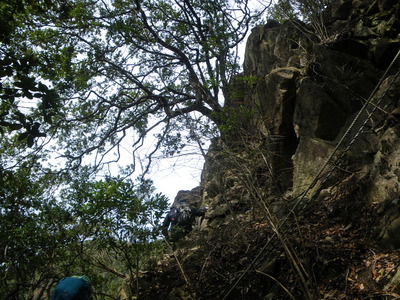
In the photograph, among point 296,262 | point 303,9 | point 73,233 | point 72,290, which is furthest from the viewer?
Answer: point 303,9

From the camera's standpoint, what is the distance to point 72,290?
81.3 inches

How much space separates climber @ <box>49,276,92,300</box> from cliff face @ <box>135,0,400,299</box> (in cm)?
137

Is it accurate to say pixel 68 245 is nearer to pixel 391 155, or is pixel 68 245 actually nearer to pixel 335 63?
pixel 391 155

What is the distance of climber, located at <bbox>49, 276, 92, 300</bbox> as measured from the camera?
204cm

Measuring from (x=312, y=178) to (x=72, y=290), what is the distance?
15.4 feet

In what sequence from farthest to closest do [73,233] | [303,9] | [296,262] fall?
[303,9] < [73,233] < [296,262]

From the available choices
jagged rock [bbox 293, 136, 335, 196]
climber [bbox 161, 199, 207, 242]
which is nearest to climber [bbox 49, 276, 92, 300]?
jagged rock [bbox 293, 136, 335, 196]

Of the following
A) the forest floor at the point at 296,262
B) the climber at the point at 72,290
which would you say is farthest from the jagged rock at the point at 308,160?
the climber at the point at 72,290

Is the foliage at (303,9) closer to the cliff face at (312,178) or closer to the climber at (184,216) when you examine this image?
the cliff face at (312,178)

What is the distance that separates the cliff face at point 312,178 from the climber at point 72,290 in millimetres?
1373

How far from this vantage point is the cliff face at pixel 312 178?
368 centimetres

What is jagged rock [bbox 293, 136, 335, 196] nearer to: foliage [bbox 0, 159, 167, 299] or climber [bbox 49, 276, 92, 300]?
foliage [bbox 0, 159, 167, 299]

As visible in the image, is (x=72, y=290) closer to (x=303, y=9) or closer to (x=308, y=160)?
(x=308, y=160)

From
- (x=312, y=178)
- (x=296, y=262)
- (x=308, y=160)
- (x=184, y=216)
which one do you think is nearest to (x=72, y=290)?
(x=296, y=262)
